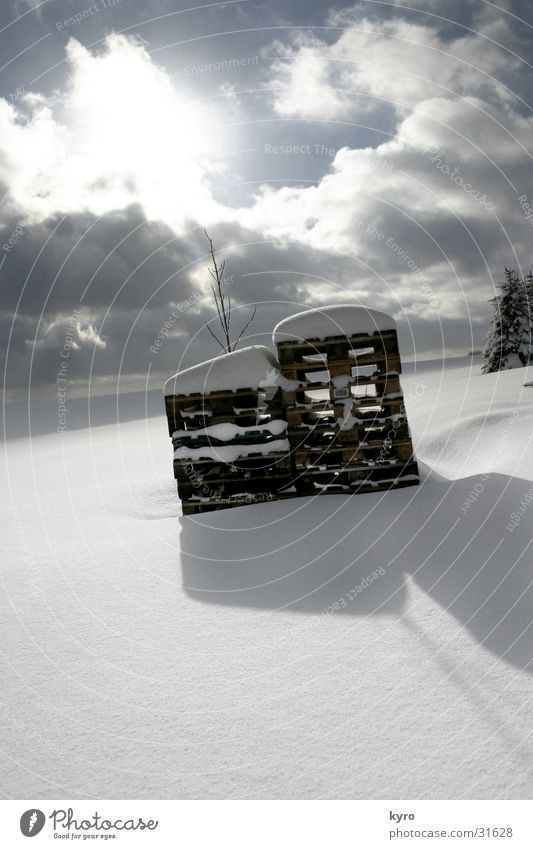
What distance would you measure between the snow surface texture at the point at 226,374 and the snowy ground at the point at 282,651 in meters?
1.46

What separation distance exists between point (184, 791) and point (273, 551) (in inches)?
95.4

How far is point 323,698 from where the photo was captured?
94.4 inches

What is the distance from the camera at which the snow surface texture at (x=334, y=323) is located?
18.5ft

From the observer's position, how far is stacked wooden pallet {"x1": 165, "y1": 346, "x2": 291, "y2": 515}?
19.4 ft

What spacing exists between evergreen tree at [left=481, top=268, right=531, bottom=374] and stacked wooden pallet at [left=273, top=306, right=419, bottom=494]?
2317 cm

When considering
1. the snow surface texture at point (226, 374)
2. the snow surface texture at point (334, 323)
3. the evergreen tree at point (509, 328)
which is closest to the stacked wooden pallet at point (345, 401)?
the snow surface texture at point (334, 323)

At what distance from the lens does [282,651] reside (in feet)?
9.31

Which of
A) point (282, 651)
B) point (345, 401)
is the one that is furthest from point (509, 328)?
point (282, 651)

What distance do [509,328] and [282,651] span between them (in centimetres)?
2811

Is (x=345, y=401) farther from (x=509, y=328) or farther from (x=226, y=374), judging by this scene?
(x=509, y=328)

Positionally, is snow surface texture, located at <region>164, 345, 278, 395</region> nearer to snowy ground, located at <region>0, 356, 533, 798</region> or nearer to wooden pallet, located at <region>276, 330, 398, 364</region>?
wooden pallet, located at <region>276, 330, 398, 364</region>

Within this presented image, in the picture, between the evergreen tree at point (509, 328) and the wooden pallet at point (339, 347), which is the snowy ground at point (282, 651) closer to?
the wooden pallet at point (339, 347)

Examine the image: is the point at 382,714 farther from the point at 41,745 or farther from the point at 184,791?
the point at 41,745
